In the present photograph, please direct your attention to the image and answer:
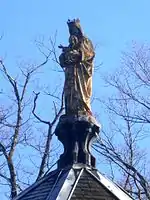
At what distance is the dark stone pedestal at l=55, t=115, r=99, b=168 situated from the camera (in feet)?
27.0

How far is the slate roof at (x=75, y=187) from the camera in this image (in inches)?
295

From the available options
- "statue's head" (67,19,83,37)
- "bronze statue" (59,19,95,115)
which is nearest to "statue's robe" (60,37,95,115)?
"bronze statue" (59,19,95,115)

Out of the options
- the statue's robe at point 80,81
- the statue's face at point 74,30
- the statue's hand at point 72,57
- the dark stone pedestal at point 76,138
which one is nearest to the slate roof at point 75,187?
the dark stone pedestal at point 76,138

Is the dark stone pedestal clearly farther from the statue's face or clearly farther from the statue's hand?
the statue's face

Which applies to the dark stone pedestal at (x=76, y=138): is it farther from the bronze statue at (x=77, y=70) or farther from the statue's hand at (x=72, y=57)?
the statue's hand at (x=72, y=57)

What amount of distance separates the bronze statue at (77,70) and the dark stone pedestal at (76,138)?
0.17 metres

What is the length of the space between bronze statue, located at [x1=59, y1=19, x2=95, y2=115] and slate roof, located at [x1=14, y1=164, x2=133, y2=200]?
3.13 ft

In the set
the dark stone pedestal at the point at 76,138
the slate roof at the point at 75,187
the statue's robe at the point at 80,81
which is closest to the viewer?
the slate roof at the point at 75,187

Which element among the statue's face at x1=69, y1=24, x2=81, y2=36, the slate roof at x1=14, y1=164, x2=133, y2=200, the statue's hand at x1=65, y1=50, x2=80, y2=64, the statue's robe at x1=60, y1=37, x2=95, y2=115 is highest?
the statue's face at x1=69, y1=24, x2=81, y2=36

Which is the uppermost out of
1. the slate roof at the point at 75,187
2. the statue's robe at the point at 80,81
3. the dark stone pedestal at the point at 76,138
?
the statue's robe at the point at 80,81

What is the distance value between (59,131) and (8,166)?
11615 millimetres

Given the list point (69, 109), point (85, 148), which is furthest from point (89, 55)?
point (85, 148)

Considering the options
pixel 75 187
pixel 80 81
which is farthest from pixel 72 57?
pixel 75 187

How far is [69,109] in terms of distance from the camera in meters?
8.48
